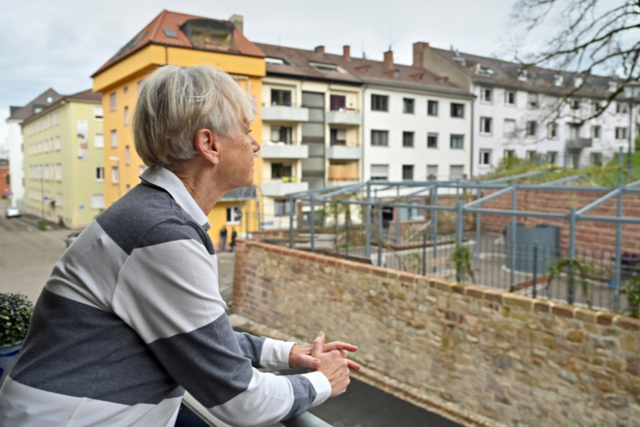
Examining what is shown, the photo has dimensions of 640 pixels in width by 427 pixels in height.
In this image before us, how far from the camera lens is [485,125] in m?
30.3

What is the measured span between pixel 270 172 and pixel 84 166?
11.1 metres

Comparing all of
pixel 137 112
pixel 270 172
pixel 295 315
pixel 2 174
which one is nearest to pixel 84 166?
pixel 270 172

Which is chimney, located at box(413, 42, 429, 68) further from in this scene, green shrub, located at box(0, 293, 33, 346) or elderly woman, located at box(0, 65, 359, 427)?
elderly woman, located at box(0, 65, 359, 427)

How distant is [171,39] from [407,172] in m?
13.6

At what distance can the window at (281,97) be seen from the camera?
2344 cm

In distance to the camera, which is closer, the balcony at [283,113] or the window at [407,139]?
the balcony at [283,113]

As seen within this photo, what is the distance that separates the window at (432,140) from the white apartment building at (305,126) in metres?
4.55

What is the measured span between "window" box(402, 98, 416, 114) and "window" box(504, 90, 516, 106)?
21.6ft

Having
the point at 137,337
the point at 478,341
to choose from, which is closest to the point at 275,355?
the point at 137,337

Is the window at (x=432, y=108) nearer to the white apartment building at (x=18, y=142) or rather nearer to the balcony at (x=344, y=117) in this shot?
the balcony at (x=344, y=117)

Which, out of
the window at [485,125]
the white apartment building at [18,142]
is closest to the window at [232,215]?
the window at [485,125]

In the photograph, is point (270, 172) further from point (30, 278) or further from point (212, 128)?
point (212, 128)

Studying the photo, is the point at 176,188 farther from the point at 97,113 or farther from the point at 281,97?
the point at 97,113

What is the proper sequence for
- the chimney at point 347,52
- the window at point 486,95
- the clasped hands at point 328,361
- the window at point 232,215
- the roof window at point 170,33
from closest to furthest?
the clasped hands at point 328,361 < the roof window at point 170,33 < the window at point 232,215 < the chimney at point 347,52 < the window at point 486,95
